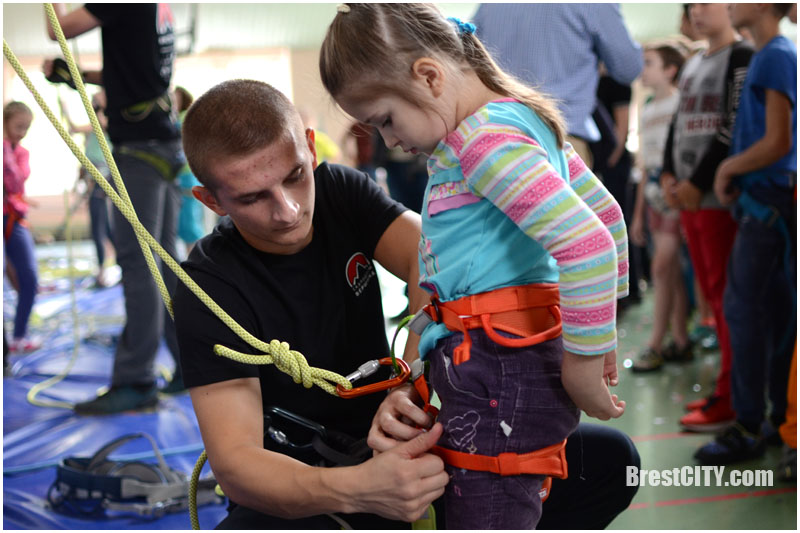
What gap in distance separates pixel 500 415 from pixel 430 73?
1.60 ft

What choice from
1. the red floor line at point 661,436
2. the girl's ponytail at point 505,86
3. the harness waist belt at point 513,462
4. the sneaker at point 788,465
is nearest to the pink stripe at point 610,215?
the girl's ponytail at point 505,86

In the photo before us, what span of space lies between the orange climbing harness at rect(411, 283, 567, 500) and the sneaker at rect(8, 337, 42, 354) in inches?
144

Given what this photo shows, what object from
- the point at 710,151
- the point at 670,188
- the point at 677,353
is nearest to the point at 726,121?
the point at 710,151

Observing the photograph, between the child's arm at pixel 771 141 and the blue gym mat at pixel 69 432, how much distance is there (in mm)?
1946

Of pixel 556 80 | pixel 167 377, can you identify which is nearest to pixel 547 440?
pixel 556 80

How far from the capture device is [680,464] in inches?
93.4

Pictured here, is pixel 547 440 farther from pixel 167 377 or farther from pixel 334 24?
pixel 167 377

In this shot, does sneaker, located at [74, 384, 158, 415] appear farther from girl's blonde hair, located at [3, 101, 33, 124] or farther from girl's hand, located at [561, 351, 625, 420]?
girl's hand, located at [561, 351, 625, 420]

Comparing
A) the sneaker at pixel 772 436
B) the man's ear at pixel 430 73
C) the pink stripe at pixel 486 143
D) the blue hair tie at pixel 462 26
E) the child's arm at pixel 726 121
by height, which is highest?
the blue hair tie at pixel 462 26

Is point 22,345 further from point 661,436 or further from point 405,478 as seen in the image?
point 405,478

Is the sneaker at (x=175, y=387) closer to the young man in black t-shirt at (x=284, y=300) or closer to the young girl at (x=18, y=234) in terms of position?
the young girl at (x=18, y=234)

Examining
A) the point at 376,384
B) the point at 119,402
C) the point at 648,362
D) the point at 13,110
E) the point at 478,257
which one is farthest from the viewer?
the point at 13,110

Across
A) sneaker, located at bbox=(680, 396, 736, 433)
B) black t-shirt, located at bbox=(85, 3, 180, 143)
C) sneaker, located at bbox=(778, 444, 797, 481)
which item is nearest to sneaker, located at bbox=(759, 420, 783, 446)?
sneaker, located at bbox=(680, 396, 736, 433)

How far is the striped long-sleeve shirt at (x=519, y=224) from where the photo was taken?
896 millimetres
